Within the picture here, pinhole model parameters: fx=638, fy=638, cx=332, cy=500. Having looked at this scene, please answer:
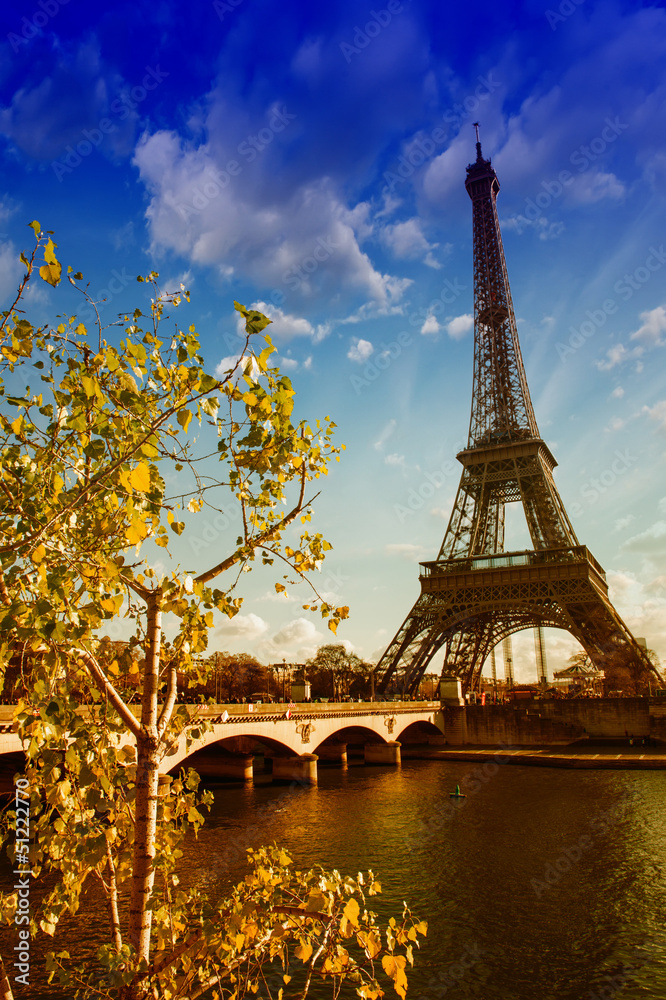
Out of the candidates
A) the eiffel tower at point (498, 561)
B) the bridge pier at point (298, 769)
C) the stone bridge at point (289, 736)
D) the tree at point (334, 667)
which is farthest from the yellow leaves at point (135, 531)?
the tree at point (334, 667)

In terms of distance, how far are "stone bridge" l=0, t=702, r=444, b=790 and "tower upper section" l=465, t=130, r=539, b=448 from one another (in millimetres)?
34585

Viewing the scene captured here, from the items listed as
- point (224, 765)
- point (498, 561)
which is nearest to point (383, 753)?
point (224, 765)

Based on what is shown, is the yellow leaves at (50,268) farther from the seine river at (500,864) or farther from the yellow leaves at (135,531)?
the seine river at (500,864)

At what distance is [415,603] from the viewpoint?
67688 mm

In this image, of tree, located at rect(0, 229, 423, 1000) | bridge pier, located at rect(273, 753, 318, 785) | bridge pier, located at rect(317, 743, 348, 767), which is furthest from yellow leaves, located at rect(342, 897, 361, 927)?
bridge pier, located at rect(317, 743, 348, 767)

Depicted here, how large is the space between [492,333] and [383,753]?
178 feet

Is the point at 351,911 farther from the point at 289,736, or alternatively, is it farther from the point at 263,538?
the point at 289,736

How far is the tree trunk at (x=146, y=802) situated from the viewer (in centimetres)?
396

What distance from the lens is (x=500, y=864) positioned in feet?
70.2

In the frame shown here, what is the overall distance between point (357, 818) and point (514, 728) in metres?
35.2

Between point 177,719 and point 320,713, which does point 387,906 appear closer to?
point 177,719

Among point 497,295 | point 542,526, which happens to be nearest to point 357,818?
point 542,526

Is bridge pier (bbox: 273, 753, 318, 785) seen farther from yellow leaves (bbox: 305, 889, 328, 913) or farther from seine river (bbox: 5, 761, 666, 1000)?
yellow leaves (bbox: 305, 889, 328, 913)

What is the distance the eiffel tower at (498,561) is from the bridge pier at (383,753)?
13141 millimetres
